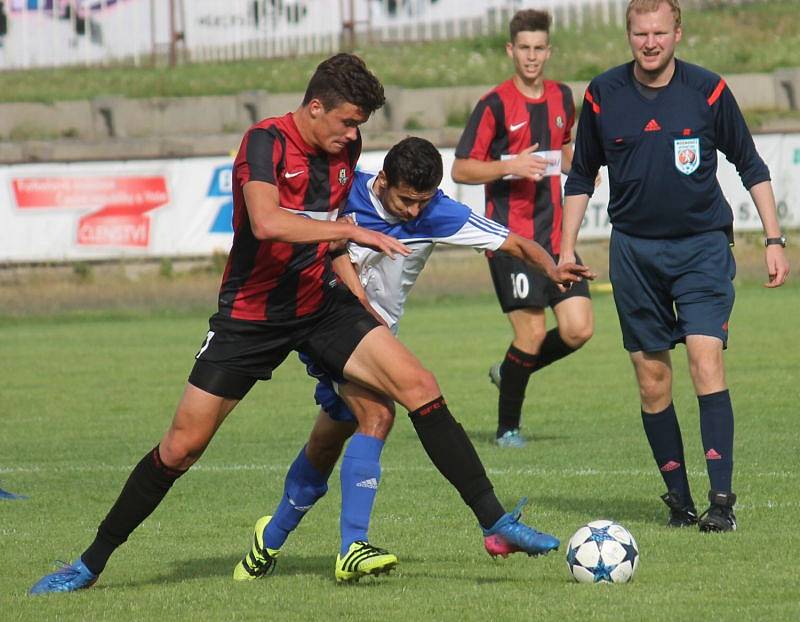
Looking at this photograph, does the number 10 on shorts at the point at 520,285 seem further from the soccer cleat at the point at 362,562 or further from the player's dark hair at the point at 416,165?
the soccer cleat at the point at 362,562

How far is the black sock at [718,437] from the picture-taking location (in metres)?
6.57

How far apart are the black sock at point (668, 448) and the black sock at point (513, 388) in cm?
266

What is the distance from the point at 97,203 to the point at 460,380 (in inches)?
379

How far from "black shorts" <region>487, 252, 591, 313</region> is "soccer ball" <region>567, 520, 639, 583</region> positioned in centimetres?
402

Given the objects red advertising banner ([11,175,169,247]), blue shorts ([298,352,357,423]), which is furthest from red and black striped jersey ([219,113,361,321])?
red advertising banner ([11,175,169,247])

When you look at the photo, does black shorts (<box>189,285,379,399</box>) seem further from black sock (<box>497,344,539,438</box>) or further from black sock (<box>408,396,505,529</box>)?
black sock (<box>497,344,539,438</box>)

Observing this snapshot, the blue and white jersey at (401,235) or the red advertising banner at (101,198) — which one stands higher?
the blue and white jersey at (401,235)

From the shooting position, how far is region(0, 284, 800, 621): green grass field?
546 centimetres

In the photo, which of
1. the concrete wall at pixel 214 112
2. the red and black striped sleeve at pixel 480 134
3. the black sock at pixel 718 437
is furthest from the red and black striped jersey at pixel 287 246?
the concrete wall at pixel 214 112

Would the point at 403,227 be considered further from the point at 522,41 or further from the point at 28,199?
the point at 28,199

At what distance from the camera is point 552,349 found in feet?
32.3

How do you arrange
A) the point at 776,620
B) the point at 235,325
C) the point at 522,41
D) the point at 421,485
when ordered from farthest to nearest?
the point at 522,41
the point at 421,485
the point at 235,325
the point at 776,620

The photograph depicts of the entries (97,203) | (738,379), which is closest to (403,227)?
(738,379)

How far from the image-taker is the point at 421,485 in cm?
836
